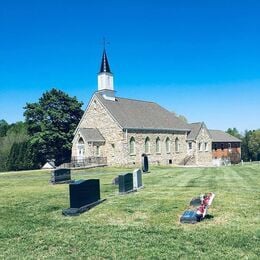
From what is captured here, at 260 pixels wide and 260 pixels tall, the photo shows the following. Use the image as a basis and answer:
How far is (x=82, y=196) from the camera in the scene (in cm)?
1320

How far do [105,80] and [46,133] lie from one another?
1090 centimetres

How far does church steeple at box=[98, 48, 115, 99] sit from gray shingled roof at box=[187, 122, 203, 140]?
46.2ft

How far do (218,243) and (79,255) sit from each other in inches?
131

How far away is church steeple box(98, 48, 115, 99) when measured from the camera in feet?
161

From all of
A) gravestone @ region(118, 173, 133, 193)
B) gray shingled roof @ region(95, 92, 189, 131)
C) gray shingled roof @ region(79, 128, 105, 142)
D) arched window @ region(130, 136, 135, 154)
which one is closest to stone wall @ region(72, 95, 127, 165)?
gray shingled roof @ region(79, 128, 105, 142)

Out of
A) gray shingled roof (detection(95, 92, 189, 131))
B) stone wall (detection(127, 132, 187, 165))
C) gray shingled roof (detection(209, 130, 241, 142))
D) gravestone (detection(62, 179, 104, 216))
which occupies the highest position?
gray shingled roof (detection(95, 92, 189, 131))

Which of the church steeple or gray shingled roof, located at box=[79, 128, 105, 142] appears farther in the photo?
the church steeple

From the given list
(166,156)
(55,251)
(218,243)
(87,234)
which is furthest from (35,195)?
(166,156)

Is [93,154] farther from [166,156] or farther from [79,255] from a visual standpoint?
[79,255]

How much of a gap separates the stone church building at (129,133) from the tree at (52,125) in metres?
4.65

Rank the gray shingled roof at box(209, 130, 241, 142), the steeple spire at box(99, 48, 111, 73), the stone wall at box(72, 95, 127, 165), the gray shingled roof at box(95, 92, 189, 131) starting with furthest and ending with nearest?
the gray shingled roof at box(209, 130, 241, 142) → the steeple spire at box(99, 48, 111, 73) → the gray shingled roof at box(95, 92, 189, 131) → the stone wall at box(72, 95, 127, 165)

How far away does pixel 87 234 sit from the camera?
32.3ft

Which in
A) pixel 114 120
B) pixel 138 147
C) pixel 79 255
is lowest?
pixel 79 255

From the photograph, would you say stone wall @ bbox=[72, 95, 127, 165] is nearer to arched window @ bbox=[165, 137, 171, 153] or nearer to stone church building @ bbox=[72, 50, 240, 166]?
stone church building @ bbox=[72, 50, 240, 166]
